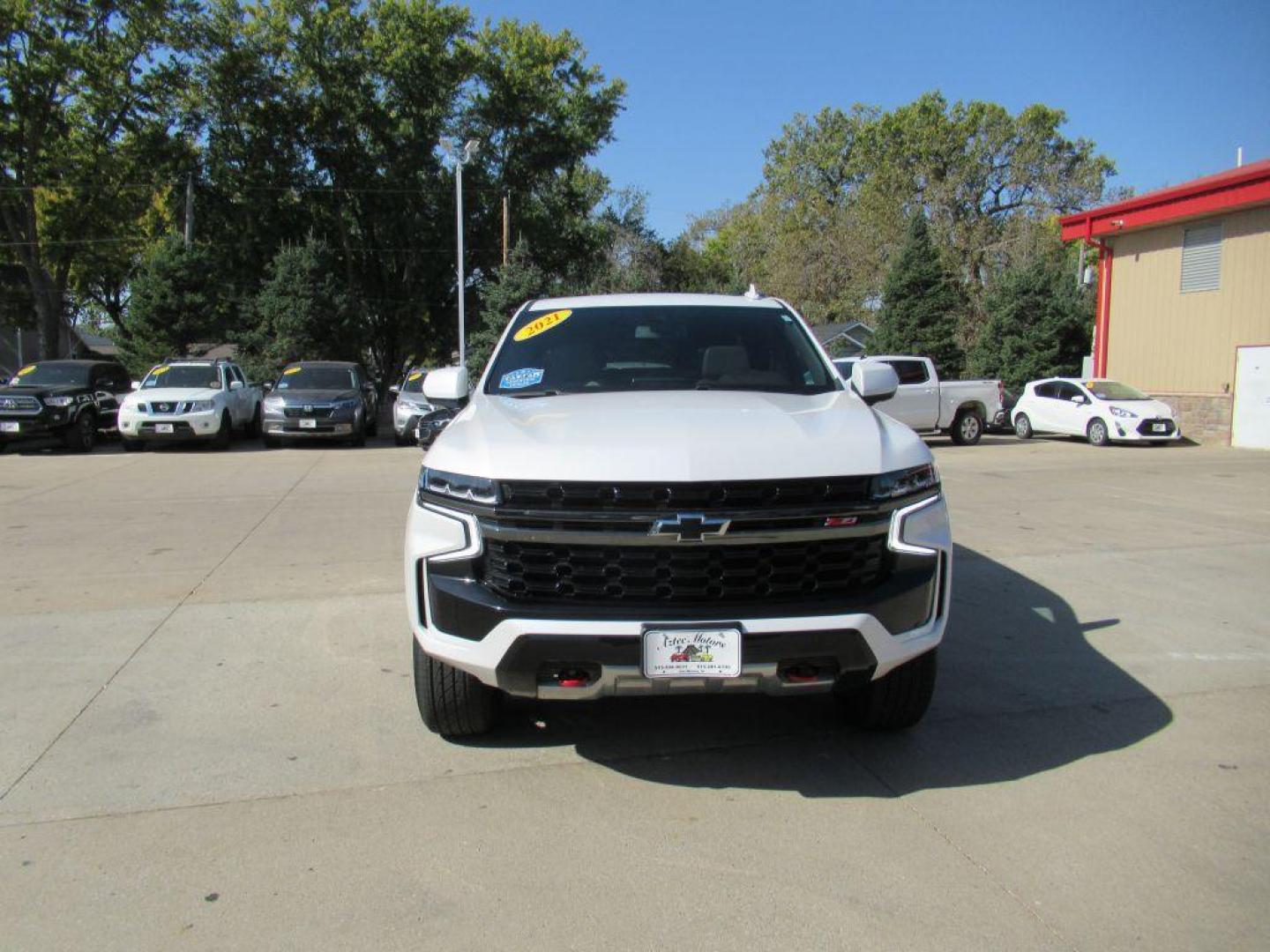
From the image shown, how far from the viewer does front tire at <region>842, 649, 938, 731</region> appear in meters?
3.82

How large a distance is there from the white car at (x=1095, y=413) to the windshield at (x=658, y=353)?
17981mm

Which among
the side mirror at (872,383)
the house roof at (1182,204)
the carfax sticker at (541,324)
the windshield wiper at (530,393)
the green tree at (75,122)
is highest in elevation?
the green tree at (75,122)

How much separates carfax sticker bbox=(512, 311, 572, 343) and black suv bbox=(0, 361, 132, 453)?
14984 mm

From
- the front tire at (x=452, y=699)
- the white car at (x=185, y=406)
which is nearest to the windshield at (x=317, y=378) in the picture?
the white car at (x=185, y=406)

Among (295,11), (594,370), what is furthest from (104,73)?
(594,370)

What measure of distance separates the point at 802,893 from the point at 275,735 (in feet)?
7.78

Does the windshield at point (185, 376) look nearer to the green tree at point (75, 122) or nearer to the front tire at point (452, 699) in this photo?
the front tire at point (452, 699)

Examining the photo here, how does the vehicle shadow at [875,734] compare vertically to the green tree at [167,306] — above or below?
below

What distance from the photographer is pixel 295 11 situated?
37344 mm

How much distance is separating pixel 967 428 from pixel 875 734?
18.1 meters

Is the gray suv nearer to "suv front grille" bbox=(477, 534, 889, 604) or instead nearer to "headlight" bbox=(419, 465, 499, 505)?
"headlight" bbox=(419, 465, 499, 505)

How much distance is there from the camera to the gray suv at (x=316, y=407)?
59.3 ft

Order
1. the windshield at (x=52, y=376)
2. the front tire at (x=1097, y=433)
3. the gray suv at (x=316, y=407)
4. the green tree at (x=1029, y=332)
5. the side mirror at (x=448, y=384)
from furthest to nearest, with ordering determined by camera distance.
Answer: the green tree at (x=1029, y=332), the front tire at (x=1097, y=433), the gray suv at (x=316, y=407), the windshield at (x=52, y=376), the side mirror at (x=448, y=384)

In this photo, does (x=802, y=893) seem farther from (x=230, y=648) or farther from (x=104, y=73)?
(x=104, y=73)
